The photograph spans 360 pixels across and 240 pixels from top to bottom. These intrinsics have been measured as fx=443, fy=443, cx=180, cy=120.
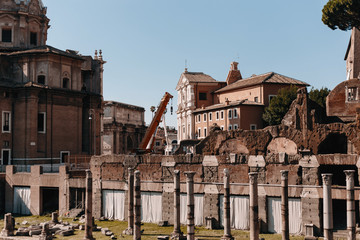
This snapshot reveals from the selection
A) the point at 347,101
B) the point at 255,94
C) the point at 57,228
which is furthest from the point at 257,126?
the point at 57,228

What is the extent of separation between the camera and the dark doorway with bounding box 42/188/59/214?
26250mm

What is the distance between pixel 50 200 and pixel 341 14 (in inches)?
909

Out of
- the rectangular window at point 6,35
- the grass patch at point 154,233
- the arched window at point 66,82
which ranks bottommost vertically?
the grass patch at point 154,233

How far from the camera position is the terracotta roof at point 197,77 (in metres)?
52.4

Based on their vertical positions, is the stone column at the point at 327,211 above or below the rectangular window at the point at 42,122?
below

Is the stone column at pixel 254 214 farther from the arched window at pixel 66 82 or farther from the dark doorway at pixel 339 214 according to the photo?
the arched window at pixel 66 82

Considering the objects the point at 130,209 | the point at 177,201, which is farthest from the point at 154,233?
the point at 177,201

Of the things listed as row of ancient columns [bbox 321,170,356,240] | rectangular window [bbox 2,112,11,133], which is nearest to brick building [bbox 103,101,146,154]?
rectangular window [bbox 2,112,11,133]

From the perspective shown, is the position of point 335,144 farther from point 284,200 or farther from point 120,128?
point 120,128

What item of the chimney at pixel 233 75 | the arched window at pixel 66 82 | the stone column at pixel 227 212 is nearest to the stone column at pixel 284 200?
the stone column at pixel 227 212

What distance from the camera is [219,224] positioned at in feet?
68.1

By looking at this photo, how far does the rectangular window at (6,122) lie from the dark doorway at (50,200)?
765 centimetres

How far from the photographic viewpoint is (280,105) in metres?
39.5

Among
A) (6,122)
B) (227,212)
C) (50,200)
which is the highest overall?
(6,122)
